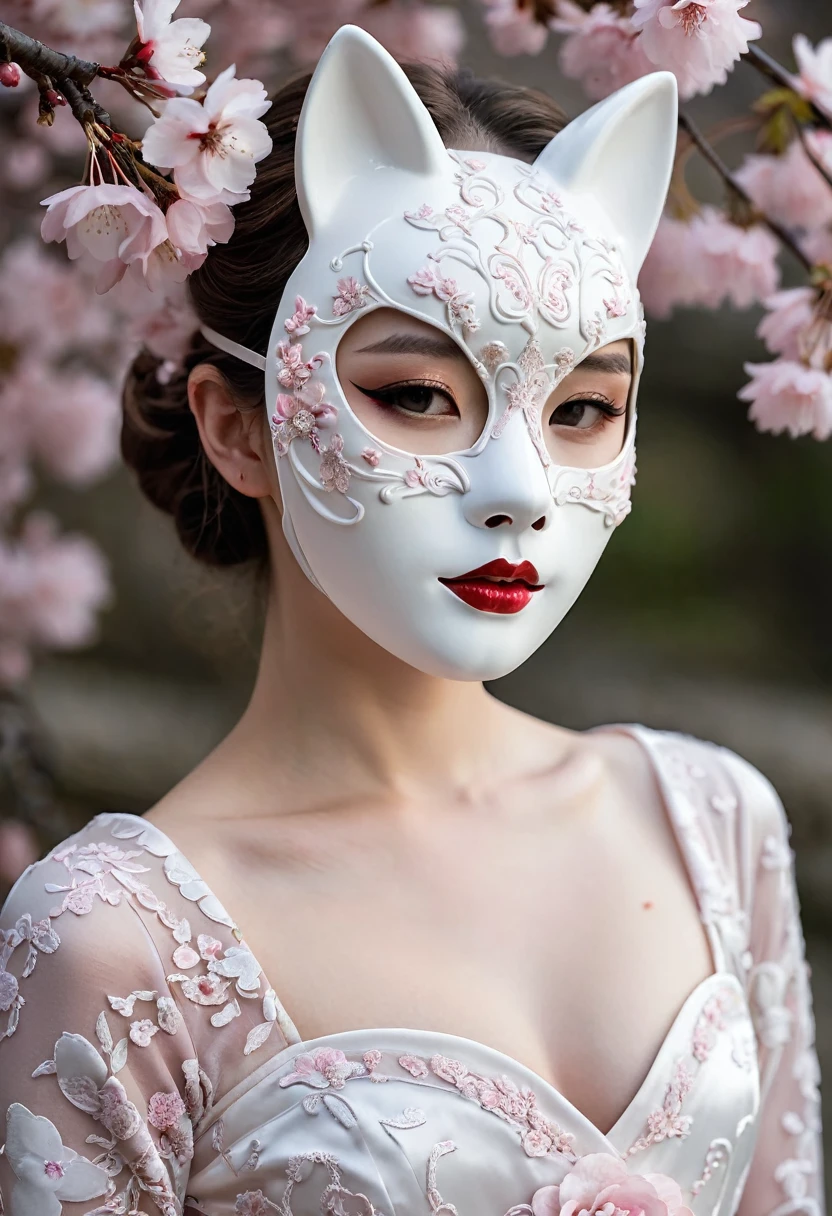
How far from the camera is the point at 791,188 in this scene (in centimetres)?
174

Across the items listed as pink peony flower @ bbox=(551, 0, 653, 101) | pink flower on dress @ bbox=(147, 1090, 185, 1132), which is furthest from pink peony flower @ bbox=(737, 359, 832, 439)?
pink flower on dress @ bbox=(147, 1090, 185, 1132)

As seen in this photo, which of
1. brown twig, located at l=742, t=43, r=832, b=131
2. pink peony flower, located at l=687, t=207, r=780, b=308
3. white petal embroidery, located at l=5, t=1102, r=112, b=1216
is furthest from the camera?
pink peony flower, located at l=687, t=207, r=780, b=308

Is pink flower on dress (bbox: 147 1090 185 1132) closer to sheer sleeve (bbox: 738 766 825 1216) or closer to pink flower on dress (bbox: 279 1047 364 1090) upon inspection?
pink flower on dress (bbox: 279 1047 364 1090)

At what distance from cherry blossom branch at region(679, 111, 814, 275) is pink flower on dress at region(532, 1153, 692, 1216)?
962 mm

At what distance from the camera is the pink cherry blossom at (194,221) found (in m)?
1.16

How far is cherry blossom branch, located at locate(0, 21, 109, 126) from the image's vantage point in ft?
3.54

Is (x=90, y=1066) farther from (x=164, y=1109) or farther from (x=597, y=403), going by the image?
(x=597, y=403)

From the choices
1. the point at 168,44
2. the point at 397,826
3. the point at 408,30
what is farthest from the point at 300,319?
the point at 408,30

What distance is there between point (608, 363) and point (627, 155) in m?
0.22

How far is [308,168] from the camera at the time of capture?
1.25 metres

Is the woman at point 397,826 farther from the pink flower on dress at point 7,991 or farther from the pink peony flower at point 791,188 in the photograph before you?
the pink peony flower at point 791,188

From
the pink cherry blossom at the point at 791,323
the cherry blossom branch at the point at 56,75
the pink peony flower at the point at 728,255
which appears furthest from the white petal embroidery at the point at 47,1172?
the pink peony flower at the point at 728,255

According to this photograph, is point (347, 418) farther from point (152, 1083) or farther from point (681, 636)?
point (681, 636)

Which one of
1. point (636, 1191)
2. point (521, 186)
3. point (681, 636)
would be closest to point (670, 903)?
point (636, 1191)
